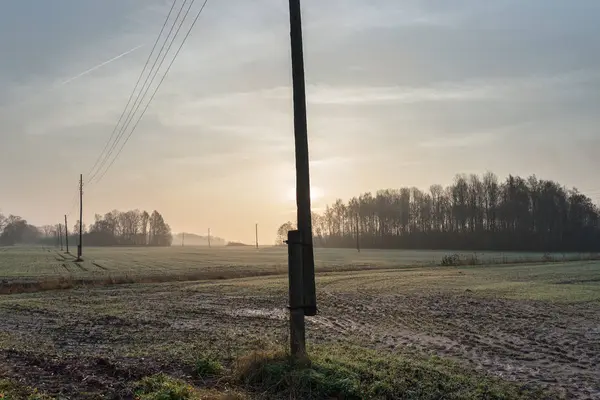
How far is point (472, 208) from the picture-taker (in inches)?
5989

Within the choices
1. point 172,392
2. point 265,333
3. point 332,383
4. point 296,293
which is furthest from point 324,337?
point 172,392

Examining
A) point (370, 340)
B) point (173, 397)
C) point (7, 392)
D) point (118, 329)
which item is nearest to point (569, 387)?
point (370, 340)

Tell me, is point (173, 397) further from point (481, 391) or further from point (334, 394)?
point (481, 391)

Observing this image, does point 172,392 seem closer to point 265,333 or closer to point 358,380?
point 358,380

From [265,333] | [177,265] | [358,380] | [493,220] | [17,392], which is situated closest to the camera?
[17,392]

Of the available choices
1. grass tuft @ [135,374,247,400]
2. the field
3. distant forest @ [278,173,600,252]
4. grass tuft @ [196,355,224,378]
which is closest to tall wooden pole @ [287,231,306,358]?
the field

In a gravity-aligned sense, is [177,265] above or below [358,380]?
below

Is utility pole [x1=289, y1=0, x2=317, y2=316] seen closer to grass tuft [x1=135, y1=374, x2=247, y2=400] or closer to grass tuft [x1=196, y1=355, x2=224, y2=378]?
grass tuft [x1=196, y1=355, x2=224, y2=378]

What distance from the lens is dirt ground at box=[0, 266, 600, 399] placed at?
390 inches

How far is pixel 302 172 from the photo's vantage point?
10195 mm

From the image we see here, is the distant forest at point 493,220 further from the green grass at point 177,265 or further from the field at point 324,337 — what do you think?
the field at point 324,337

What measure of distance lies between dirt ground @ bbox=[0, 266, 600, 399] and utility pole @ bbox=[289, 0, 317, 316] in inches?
108

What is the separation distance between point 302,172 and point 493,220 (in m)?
145

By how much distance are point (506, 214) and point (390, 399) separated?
471 feet
